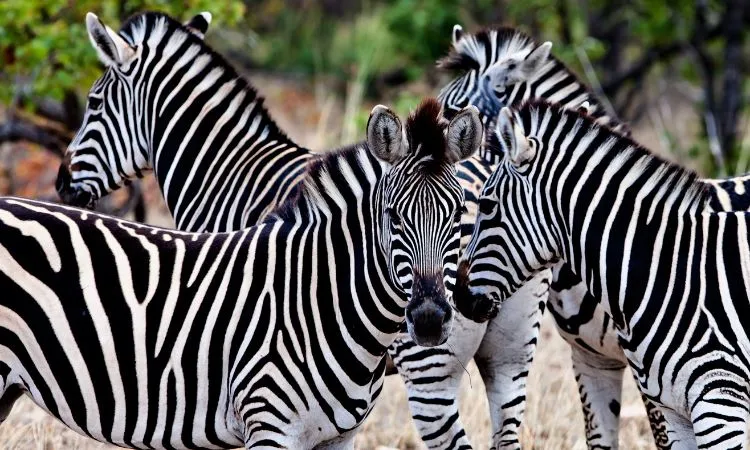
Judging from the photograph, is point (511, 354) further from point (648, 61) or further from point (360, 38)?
point (360, 38)

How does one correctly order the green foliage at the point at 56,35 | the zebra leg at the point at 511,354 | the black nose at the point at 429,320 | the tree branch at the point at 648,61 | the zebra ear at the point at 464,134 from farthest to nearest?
the tree branch at the point at 648,61, the green foliage at the point at 56,35, the zebra leg at the point at 511,354, the zebra ear at the point at 464,134, the black nose at the point at 429,320

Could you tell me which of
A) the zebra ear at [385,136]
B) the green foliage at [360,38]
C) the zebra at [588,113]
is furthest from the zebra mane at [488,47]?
the green foliage at [360,38]

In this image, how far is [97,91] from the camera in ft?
21.5

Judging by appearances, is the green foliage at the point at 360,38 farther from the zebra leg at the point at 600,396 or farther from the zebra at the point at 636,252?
the zebra at the point at 636,252

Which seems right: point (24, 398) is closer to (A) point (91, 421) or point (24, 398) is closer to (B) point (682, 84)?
(A) point (91, 421)

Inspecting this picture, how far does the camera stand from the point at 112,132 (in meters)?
6.52

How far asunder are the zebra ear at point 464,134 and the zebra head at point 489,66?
2.21m

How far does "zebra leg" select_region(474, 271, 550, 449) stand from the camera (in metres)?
5.88

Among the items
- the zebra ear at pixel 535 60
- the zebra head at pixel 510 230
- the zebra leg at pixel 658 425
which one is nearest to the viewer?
the zebra head at pixel 510 230

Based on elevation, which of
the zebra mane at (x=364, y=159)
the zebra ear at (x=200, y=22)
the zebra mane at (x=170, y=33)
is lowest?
the zebra mane at (x=364, y=159)

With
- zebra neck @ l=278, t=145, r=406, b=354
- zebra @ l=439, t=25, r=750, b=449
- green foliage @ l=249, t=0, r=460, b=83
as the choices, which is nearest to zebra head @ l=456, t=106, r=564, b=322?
zebra @ l=439, t=25, r=750, b=449

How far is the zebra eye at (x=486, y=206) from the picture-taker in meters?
5.13

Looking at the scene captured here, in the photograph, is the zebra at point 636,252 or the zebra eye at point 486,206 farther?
the zebra eye at point 486,206

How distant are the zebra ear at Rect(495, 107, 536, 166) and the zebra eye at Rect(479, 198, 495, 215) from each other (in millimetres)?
228
